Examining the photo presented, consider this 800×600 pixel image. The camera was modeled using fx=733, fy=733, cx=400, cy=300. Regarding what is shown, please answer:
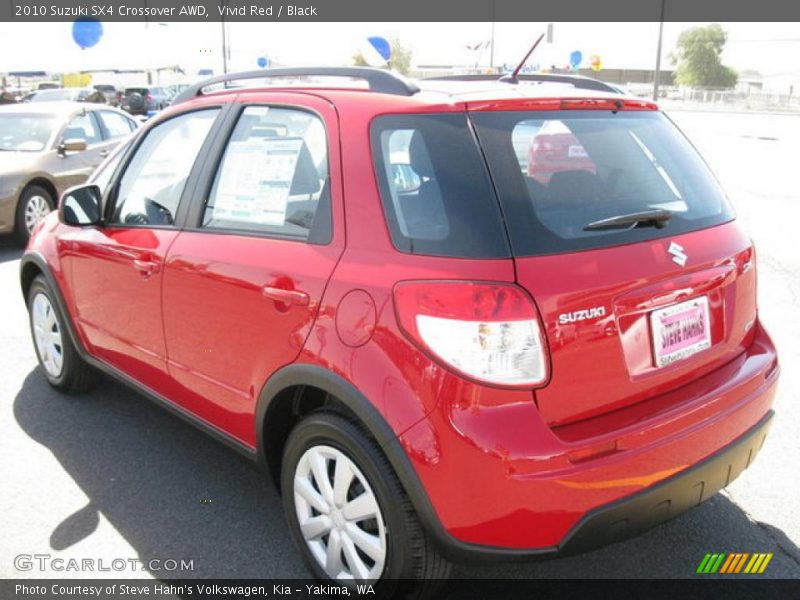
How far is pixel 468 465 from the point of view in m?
2.05

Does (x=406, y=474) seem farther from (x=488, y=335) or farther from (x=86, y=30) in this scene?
(x=86, y=30)

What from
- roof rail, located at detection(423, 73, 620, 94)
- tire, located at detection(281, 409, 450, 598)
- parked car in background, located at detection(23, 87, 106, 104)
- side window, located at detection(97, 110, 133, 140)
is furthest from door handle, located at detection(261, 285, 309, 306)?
parked car in background, located at detection(23, 87, 106, 104)

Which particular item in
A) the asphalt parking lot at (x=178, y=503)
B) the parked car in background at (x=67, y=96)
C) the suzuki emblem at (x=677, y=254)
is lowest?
the asphalt parking lot at (x=178, y=503)

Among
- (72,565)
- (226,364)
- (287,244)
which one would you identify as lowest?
(72,565)

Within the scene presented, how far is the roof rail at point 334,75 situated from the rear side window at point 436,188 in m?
0.17

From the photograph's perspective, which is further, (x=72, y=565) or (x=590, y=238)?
(x=72, y=565)

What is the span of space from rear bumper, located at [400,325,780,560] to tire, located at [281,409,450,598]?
117mm

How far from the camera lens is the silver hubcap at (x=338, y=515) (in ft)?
7.81

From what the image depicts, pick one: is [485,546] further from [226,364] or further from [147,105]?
[147,105]

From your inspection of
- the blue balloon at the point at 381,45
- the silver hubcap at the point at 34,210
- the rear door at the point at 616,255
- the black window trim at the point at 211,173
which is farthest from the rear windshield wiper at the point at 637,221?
the silver hubcap at the point at 34,210

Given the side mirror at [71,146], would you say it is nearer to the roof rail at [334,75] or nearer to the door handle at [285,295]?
the roof rail at [334,75]

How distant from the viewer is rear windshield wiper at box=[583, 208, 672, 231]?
229 cm

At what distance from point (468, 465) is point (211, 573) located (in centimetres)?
131

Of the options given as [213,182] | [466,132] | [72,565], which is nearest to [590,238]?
[466,132]
